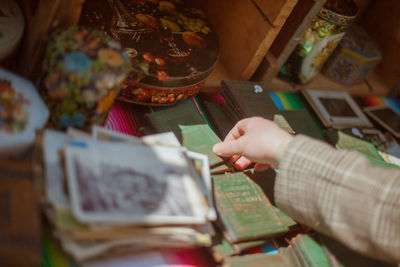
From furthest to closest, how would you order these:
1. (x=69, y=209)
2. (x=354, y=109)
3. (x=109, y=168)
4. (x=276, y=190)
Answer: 1. (x=354, y=109)
2. (x=276, y=190)
3. (x=109, y=168)
4. (x=69, y=209)

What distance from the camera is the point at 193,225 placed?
945 millimetres

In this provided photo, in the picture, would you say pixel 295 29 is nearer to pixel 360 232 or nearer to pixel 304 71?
pixel 304 71

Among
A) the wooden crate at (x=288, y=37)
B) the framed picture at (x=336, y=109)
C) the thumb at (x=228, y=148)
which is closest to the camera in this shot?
the thumb at (x=228, y=148)

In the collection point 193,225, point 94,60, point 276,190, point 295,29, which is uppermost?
point 295,29

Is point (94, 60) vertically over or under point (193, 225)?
over

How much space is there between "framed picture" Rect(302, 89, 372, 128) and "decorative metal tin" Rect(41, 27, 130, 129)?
1157 millimetres

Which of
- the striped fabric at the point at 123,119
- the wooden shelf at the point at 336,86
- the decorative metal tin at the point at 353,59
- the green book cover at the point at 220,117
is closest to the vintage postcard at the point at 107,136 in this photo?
the striped fabric at the point at 123,119

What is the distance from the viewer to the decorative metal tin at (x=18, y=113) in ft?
2.75

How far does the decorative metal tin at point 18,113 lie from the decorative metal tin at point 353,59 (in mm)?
1554

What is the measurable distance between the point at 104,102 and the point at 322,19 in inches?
43.2

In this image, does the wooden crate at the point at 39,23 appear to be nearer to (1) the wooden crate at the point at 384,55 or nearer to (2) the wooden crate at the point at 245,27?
(2) the wooden crate at the point at 245,27

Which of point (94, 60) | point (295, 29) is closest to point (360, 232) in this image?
point (94, 60)

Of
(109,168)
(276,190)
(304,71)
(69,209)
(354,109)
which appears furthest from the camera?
(354,109)

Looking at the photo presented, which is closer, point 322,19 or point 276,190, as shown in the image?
point 276,190
